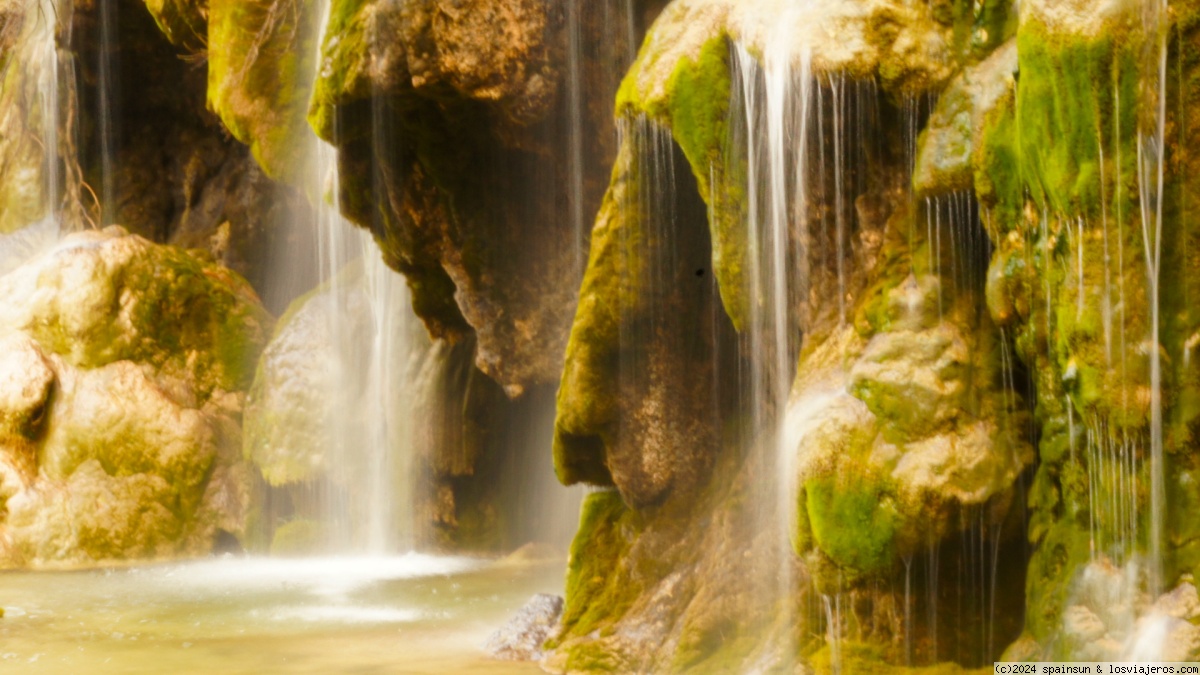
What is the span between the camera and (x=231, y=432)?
15.9m

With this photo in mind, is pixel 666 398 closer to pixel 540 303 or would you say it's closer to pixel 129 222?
pixel 540 303

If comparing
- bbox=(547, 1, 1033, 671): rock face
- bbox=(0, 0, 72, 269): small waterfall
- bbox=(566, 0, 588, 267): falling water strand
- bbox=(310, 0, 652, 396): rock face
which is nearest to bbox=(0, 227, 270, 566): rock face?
bbox=(0, 0, 72, 269): small waterfall

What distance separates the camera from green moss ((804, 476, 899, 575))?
21.2 feet

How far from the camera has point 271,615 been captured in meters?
10.5

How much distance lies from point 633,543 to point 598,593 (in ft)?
1.31

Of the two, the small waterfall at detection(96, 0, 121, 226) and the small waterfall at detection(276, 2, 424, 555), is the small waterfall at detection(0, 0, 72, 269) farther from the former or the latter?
the small waterfall at detection(276, 2, 424, 555)

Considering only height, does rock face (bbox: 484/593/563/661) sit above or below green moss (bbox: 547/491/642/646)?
below

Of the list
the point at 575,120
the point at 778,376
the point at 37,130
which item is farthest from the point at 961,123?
the point at 37,130

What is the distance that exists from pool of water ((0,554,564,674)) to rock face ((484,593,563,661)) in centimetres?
15

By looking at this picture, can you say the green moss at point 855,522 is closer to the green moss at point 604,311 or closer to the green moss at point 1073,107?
the green moss at point 1073,107

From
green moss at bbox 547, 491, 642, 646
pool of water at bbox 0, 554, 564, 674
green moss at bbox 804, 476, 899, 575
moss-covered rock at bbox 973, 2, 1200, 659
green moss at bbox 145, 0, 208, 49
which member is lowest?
pool of water at bbox 0, 554, 564, 674

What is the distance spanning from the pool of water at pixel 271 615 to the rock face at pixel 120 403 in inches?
28.9

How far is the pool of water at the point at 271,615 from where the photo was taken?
8.64 m

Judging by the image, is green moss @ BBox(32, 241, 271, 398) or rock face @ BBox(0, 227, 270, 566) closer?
rock face @ BBox(0, 227, 270, 566)
